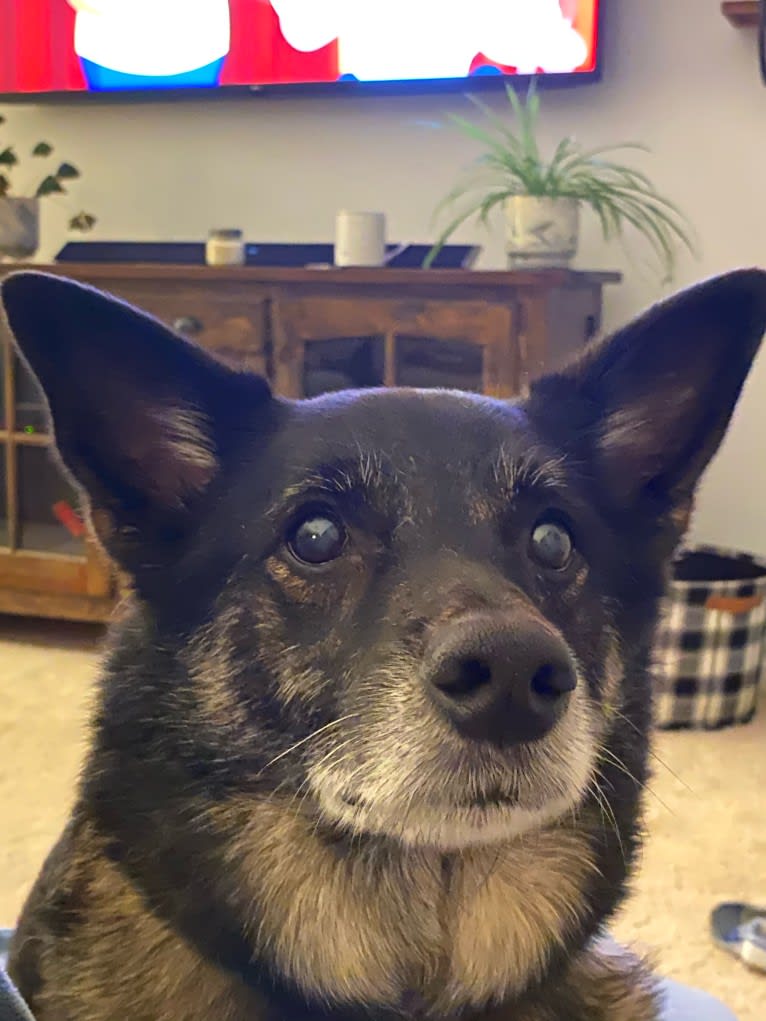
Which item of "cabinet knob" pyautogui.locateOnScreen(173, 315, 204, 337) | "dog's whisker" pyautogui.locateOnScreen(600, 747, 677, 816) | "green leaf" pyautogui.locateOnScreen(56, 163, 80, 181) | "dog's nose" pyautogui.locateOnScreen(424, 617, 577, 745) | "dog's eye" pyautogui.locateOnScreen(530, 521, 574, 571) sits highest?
"green leaf" pyautogui.locateOnScreen(56, 163, 80, 181)

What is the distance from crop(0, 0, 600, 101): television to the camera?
9.16 ft

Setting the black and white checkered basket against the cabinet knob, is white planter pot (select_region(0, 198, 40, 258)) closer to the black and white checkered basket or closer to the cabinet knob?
the cabinet knob

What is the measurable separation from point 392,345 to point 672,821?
126cm

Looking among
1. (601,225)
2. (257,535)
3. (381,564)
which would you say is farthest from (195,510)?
(601,225)

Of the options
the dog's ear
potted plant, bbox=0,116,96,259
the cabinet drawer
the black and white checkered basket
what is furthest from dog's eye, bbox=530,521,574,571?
potted plant, bbox=0,116,96,259

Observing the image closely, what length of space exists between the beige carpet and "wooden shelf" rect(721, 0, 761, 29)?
1696mm

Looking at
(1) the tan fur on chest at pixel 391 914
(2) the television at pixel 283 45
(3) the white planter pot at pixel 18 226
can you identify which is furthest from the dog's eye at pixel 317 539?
(3) the white planter pot at pixel 18 226

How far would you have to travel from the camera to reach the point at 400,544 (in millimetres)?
965

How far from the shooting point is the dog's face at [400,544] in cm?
89

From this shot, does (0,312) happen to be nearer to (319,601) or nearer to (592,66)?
(319,601)

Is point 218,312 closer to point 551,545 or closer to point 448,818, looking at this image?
point 551,545

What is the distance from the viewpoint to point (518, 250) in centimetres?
261

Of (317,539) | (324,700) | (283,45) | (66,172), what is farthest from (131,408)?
(66,172)

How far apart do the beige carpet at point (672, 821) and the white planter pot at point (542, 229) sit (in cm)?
115
